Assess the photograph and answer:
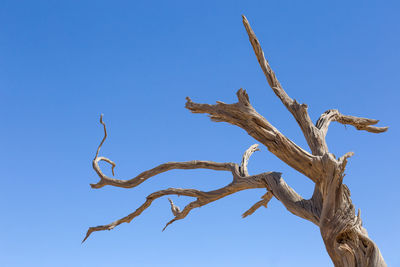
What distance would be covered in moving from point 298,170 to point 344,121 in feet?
7.14

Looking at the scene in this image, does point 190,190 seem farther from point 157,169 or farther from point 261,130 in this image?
point 261,130

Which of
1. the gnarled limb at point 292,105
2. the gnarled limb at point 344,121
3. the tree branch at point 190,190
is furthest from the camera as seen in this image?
the gnarled limb at point 344,121

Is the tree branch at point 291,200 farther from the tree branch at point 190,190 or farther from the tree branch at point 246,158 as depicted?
the tree branch at point 246,158

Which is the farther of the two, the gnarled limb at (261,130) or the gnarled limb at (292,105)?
the gnarled limb at (292,105)

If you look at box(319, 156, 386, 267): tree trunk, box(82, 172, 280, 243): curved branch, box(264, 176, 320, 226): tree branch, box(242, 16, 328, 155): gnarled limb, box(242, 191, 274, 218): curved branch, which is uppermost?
box(242, 16, 328, 155): gnarled limb

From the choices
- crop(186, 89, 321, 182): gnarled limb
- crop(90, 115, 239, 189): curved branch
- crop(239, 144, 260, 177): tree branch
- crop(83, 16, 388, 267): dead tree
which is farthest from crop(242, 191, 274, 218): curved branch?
crop(186, 89, 321, 182): gnarled limb

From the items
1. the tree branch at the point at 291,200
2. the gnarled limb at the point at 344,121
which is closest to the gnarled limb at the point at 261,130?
the tree branch at the point at 291,200

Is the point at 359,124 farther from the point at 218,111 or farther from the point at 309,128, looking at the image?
the point at 218,111

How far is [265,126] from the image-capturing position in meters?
6.05

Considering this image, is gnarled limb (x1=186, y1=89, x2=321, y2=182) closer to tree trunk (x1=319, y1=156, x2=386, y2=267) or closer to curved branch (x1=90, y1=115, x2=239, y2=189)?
tree trunk (x1=319, y1=156, x2=386, y2=267)

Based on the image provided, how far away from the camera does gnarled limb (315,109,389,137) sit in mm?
6840

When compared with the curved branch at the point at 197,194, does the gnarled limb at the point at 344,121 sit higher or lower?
higher

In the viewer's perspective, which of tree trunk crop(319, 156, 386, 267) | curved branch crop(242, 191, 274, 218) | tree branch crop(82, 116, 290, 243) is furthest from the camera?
curved branch crop(242, 191, 274, 218)

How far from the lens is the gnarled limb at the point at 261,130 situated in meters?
5.77
